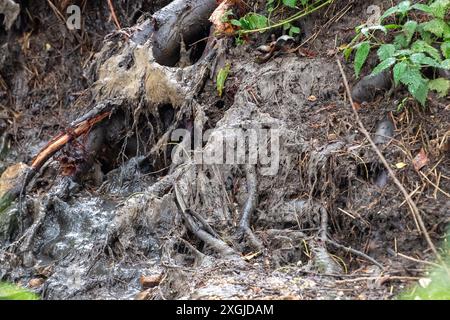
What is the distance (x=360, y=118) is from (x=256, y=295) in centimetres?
167

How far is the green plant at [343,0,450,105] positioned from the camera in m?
3.51

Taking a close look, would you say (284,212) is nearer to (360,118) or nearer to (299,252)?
(299,252)

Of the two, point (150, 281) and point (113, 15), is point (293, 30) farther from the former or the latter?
point (113, 15)

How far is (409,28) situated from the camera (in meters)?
3.69

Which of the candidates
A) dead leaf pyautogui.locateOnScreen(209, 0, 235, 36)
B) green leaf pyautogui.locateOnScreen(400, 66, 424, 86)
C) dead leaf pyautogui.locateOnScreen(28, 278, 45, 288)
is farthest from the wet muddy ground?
green leaf pyautogui.locateOnScreen(400, 66, 424, 86)

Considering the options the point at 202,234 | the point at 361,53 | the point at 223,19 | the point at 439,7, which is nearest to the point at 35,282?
the point at 202,234

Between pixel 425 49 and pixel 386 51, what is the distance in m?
0.25

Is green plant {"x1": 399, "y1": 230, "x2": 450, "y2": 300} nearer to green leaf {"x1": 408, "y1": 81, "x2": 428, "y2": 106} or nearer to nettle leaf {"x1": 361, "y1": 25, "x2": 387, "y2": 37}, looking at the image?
green leaf {"x1": 408, "y1": 81, "x2": 428, "y2": 106}

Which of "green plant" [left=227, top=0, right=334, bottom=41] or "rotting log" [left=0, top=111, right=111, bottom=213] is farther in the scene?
"rotting log" [left=0, top=111, right=111, bottom=213]

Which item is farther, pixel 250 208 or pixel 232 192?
pixel 232 192

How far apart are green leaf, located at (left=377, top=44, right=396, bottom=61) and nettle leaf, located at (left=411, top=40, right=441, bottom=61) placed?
0.13 m

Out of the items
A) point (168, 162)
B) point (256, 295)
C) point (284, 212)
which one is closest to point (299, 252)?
point (284, 212)

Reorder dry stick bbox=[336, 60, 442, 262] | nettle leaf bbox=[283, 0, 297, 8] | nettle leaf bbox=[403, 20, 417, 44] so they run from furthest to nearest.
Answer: nettle leaf bbox=[283, 0, 297, 8], nettle leaf bbox=[403, 20, 417, 44], dry stick bbox=[336, 60, 442, 262]
